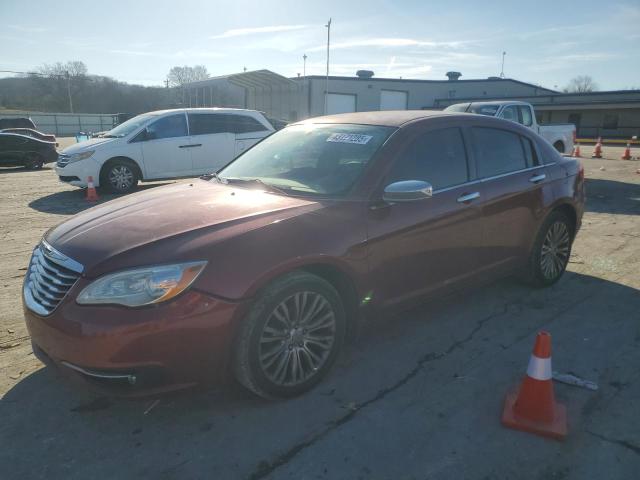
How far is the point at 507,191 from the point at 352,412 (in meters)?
2.42

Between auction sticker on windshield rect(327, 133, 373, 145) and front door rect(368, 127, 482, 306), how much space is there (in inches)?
12.3

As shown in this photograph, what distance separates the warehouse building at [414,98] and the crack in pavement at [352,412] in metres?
27.9

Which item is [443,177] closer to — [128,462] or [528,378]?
[528,378]

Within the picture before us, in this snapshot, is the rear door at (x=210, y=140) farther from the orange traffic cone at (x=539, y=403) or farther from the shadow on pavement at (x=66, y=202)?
the orange traffic cone at (x=539, y=403)

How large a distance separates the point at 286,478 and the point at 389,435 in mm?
630

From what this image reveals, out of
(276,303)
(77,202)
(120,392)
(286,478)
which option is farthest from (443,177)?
(77,202)

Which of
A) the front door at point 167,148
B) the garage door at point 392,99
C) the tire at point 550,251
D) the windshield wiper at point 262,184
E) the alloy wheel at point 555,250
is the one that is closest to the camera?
the windshield wiper at point 262,184

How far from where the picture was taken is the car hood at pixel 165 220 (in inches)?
105

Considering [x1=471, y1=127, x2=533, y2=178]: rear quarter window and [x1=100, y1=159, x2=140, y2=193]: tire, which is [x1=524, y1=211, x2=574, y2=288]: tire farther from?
Result: [x1=100, y1=159, x2=140, y2=193]: tire

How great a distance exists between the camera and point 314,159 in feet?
12.2

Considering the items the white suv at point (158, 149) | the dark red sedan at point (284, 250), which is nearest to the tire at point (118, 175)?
the white suv at point (158, 149)

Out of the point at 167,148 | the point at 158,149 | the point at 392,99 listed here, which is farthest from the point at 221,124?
the point at 392,99

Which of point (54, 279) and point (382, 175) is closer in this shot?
point (54, 279)

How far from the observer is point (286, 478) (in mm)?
2318
